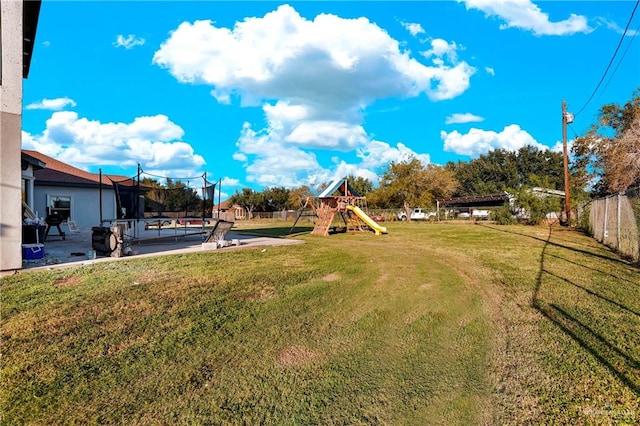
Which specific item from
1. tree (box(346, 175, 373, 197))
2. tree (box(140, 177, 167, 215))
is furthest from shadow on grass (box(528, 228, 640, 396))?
tree (box(346, 175, 373, 197))

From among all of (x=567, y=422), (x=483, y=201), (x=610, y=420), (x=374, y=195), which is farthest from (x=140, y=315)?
(x=483, y=201)

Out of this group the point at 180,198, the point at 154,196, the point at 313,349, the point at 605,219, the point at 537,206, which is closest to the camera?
the point at 313,349

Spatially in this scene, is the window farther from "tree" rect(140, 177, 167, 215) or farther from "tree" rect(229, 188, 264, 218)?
"tree" rect(229, 188, 264, 218)

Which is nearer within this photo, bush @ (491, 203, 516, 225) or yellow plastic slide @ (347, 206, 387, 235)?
yellow plastic slide @ (347, 206, 387, 235)

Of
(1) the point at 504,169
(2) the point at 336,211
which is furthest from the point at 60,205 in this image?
(1) the point at 504,169

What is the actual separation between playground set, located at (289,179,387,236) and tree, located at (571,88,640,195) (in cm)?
1263

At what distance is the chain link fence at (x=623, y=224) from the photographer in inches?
313

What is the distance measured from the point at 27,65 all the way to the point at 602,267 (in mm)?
14958

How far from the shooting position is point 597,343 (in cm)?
352

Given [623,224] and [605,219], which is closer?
[623,224]

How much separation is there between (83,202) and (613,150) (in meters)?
27.0

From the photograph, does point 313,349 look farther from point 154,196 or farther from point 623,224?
point 623,224

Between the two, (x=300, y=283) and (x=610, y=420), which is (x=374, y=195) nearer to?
(x=300, y=283)

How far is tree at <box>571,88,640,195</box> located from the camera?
59.0 feet
